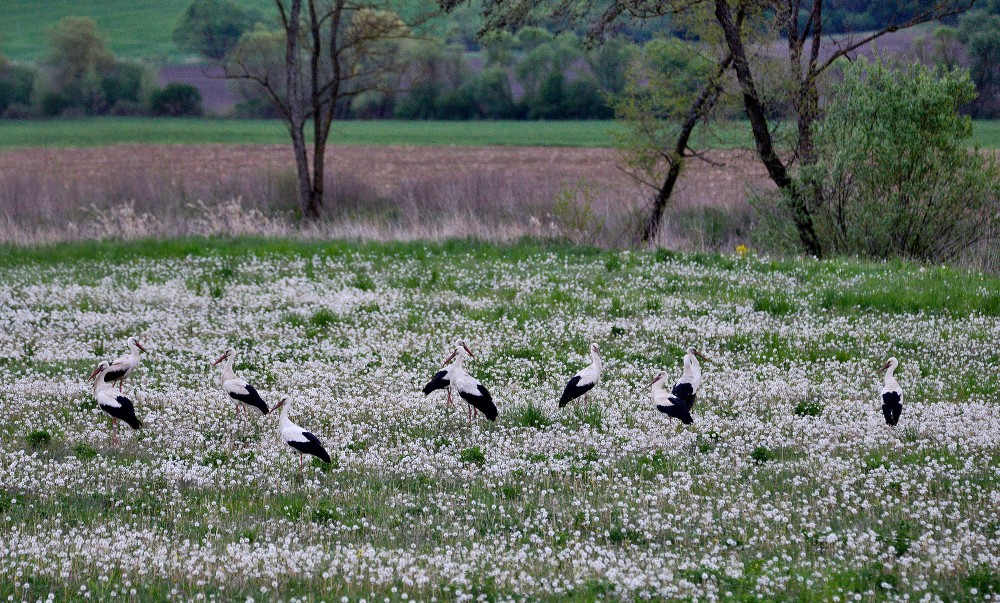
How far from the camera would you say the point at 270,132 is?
3575 inches

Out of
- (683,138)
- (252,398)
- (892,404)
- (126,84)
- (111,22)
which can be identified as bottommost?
(252,398)

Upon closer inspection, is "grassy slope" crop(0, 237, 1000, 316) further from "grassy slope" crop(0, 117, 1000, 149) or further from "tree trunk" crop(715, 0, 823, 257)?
"grassy slope" crop(0, 117, 1000, 149)

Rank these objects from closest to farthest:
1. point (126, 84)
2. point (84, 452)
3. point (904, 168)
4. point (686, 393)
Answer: point (84, 452) → point (686, 393) → point (904, 168) → point (126, 84)

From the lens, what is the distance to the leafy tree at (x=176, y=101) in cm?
10706

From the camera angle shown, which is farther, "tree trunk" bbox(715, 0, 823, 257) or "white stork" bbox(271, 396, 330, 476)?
"tree trunk" bbox(715, 0, 823, 257)

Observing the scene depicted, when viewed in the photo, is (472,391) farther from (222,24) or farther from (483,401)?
(222,24)

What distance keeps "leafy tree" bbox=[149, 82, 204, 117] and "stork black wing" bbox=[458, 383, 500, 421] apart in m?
104

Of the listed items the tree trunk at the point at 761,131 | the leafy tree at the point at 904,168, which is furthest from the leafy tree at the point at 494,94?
the leafy tree at the point at 904,168

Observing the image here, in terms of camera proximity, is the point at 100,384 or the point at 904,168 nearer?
the point at 100,384

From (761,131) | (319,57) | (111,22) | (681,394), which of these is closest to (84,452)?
(681,394)

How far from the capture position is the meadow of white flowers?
25.4ft

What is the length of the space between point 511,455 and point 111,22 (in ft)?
567

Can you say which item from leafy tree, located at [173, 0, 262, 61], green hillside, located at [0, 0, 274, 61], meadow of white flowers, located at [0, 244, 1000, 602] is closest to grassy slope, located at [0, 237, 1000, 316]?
meadow of white flowers, located at [0, 244, 1000, 602]

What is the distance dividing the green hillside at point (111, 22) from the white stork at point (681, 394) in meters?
133
